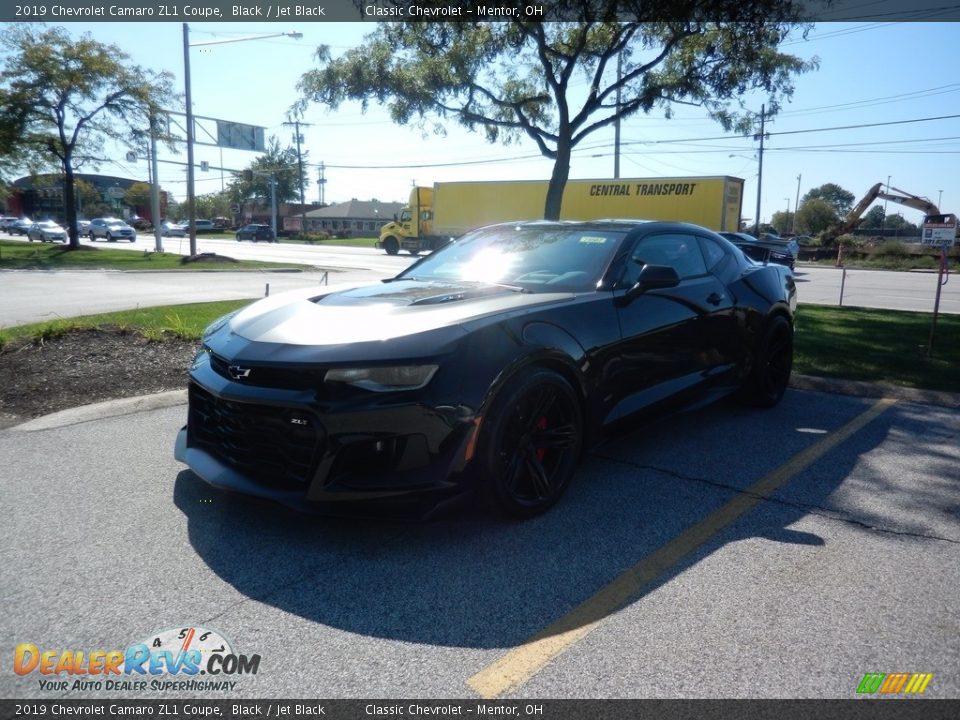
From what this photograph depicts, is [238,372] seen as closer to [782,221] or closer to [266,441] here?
[266,441]

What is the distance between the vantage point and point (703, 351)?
16.8ft

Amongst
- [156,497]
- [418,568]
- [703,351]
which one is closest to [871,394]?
[703,351]

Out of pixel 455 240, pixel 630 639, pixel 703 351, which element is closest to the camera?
pixel 630 639

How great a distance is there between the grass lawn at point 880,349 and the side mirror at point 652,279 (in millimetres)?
3674

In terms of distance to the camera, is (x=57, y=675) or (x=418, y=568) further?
(x=418, y=568)

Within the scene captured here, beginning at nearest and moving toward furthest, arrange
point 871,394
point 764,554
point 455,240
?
1. point 764,554
2. point 455,240
3. point 871,394

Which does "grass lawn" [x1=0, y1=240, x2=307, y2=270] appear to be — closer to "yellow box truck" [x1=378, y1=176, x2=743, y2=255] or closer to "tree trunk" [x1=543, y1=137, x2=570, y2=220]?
"yellow box truck" [x1=378, y1=176, x2=743, y2=255]

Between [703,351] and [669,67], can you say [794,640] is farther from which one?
[669,67]

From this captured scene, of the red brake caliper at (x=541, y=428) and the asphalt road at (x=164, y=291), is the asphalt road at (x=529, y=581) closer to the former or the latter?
the red brake caliper at (x=541, y=428)

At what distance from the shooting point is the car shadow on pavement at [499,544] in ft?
9.39

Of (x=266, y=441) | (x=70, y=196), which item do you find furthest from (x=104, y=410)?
(x=70, y=196)

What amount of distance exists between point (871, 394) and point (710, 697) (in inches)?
204

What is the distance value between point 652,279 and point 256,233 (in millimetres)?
59750

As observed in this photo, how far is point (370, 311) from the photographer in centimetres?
386
